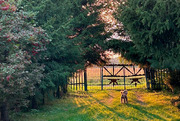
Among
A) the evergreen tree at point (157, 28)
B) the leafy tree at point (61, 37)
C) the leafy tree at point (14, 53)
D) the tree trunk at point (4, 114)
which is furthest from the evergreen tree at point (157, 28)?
the tree trunk at point (4, 114)

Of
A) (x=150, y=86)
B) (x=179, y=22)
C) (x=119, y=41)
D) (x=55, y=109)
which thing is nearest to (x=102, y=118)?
(x=55, y=109)

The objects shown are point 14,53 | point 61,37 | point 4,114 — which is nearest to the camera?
point 14,53

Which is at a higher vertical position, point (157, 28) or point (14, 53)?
point (157, 28)

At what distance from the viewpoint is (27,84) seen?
27.4 ft

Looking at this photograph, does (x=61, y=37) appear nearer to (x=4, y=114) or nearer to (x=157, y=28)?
(x=4, y=114)

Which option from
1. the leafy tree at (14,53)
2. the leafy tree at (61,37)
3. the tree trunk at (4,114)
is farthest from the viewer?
the leafy tree at (61,37)

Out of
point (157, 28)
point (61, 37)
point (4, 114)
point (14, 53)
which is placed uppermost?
point (61, 37)

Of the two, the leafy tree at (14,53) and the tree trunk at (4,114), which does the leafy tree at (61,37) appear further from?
the tree trunk at (4,114)

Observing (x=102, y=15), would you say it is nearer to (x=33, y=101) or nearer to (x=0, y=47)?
(x=33, y=101)

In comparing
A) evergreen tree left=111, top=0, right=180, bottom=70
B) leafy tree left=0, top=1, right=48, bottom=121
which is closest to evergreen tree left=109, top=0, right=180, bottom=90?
evergreen tree left=111, top=0, right=180, bottom=70

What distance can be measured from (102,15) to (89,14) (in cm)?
105

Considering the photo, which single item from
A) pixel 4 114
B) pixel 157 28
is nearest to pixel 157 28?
pixel 157 28

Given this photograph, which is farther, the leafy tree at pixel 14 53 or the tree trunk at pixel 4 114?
the tree trunk at pixel 4 114

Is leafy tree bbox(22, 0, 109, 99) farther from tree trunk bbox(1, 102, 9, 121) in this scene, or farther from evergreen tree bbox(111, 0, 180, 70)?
evergreen tree bbox(111, 0, 180, 70)
